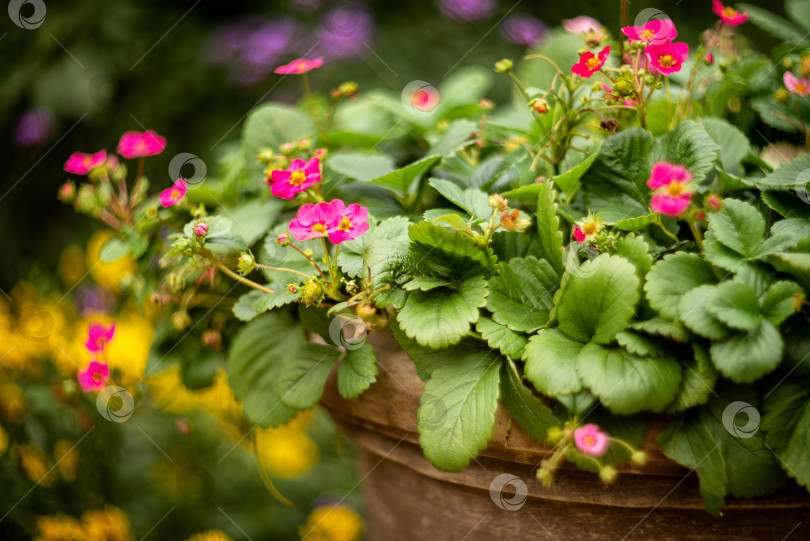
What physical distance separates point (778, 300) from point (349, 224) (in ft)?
1.57

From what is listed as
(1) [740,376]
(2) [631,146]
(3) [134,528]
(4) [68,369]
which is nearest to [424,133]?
(2) [631,146]

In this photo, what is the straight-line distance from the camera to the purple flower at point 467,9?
2.39 meters

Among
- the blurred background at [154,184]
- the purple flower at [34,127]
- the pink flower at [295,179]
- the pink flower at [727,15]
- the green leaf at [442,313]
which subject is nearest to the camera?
the green leaf at [442,313]

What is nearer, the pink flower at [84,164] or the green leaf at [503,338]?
the green leaf at [503,338]

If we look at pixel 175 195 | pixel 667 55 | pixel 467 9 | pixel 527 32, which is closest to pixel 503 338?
pixel 667 55

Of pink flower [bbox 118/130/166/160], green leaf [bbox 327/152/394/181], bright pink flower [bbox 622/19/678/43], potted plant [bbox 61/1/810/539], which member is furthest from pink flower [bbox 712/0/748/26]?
pink flower [bbox 118/130/166/160]

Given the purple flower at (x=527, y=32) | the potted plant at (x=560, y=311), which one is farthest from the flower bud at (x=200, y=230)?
the purple flower at (x=527, y=32)

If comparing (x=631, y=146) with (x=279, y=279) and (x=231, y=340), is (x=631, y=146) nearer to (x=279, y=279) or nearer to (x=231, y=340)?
(x=279, y=279)

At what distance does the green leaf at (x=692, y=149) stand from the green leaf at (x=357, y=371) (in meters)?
0.46

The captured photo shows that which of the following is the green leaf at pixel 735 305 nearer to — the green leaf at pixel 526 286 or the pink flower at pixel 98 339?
the green leaf at pixel 526 286

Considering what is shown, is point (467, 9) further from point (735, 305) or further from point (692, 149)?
point (735, 305)

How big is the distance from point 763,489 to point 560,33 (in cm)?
87

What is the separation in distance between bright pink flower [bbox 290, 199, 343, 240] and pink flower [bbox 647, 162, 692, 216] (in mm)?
361

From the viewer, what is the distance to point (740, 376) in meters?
0.58
